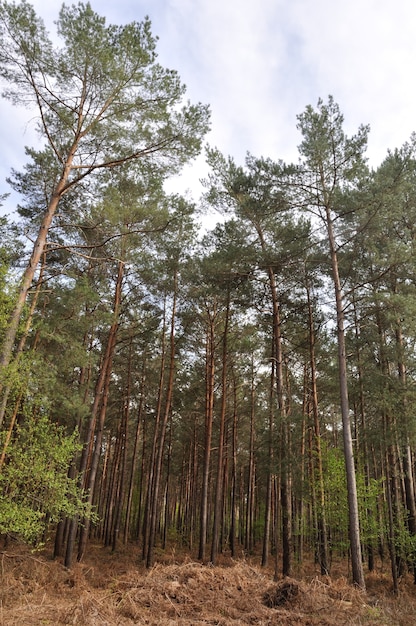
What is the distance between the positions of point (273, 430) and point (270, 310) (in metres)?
4.30

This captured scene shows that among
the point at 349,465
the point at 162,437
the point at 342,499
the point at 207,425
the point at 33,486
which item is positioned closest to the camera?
the point at 33,486

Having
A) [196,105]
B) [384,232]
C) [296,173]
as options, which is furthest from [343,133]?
[196,105]

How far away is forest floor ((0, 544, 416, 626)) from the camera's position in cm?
620

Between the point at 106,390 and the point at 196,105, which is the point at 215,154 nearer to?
the point at 196,105

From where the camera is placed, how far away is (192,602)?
7367 millimetres

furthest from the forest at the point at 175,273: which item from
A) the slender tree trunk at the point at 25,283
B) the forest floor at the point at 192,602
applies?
the forest floor at the point at 192,602

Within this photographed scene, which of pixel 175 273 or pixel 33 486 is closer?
pixel 33 486

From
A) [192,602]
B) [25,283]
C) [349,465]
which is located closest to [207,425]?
[349,465]

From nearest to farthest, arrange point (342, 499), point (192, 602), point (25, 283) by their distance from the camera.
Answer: point (192, 602)
point (25, 283)
point (342, 499)

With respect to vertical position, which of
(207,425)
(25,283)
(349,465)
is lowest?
(349,465)

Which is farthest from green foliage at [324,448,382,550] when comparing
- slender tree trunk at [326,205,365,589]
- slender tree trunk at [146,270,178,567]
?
slender tree trunk at [146,270,178,567]

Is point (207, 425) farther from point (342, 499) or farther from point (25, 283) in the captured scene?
point (25, 283)

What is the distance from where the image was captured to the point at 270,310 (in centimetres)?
1469

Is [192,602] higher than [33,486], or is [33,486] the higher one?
[33,486]
